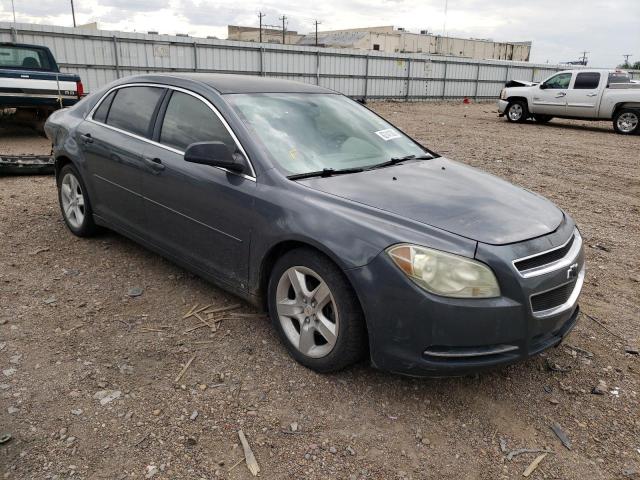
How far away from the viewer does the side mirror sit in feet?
10.4

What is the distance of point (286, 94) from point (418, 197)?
144 centimetres

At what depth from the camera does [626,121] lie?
15508 mm

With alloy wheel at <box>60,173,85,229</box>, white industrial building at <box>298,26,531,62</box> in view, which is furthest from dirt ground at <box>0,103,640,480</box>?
white industrial building at <box>298,26,531,62</box>

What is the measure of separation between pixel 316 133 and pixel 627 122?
49.5 feet

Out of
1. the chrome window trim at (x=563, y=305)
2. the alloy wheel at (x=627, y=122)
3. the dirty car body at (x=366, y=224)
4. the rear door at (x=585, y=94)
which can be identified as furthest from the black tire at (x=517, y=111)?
the chrome window trim at (x=563, y=305)

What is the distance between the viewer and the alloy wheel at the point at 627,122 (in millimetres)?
15344

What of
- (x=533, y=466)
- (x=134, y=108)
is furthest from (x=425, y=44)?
(x=533, y=466)

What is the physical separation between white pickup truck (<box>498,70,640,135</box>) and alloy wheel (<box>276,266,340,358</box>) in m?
15.6

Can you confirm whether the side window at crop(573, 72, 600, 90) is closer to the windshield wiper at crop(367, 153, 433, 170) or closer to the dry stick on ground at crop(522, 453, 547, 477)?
the windshield wiper at crop(367, 153, 433, 170)

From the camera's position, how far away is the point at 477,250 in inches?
100

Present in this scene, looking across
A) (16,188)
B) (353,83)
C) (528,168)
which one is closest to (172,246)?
(16,188)

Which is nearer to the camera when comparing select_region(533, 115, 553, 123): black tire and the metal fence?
the metal fence

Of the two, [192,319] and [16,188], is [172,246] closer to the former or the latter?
[192,319]

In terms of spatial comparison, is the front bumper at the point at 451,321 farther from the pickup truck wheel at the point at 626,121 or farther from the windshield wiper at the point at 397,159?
the pickup truck wheel at the point at 626,121
